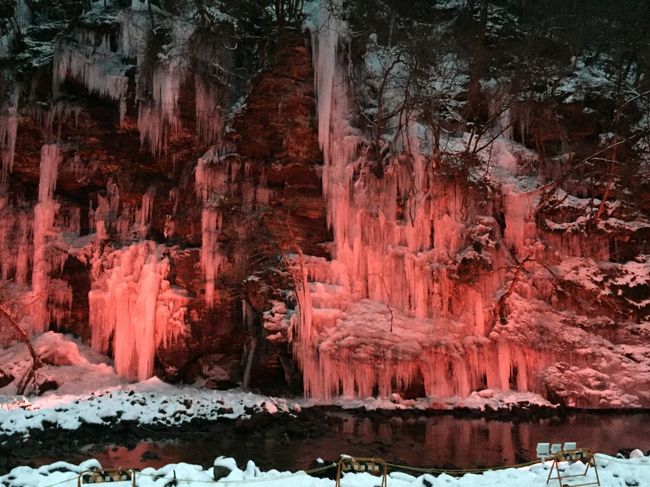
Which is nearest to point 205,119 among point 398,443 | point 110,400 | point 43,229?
point 43,229

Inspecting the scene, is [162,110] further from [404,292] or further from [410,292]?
[410,292]

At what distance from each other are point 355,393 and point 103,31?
12.9 meters

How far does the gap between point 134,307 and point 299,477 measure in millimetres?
9293

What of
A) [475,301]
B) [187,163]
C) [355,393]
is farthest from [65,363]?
[475,301]

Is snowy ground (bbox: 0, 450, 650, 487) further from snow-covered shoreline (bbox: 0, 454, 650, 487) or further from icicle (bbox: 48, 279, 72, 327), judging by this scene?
icicle (bbox: 48, 279, 72, 327)

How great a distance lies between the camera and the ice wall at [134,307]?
578 inches

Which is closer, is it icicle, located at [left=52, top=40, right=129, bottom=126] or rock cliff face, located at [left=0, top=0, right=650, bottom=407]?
rock cliff face, located at [left=0, top=0, right=650, bottom=407]

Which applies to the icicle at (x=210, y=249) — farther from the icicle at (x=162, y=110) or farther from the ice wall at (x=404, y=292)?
the icicle at (x=162, y=110)

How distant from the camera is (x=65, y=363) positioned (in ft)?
48.6

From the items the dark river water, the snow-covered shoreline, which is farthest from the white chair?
the dark river water

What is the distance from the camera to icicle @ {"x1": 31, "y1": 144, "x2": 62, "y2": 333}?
15.5 m

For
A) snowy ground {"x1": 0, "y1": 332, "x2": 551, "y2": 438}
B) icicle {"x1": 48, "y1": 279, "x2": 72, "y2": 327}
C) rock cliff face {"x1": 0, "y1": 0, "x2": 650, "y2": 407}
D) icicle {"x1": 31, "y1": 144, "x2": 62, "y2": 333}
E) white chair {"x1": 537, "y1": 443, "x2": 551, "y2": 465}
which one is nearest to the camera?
white chair {"x1": 537, "y1": 443, "x2": 551, "y2": 465}

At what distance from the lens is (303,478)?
679 centimetres

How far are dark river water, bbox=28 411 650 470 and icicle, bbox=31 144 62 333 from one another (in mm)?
6388
